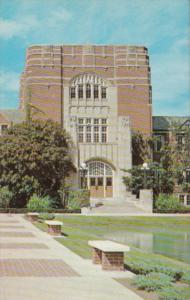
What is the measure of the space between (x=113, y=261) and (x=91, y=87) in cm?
4908

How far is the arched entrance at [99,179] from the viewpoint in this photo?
57562 millimetres

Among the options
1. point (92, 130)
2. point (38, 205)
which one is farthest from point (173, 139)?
point (38, 205)

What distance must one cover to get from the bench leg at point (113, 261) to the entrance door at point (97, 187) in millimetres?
45079

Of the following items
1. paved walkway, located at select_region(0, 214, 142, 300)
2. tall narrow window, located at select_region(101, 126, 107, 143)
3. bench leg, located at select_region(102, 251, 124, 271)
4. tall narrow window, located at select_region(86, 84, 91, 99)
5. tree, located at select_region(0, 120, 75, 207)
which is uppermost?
tall narrow window, located at select_region(86, 84, 91, 99)

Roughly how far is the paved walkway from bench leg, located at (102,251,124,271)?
0.65 ft

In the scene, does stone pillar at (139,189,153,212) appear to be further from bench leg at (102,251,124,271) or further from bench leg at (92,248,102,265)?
bench leg at (102,251,124,271)

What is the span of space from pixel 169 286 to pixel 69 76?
5192 centimetres

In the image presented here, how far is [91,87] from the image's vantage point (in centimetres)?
6053

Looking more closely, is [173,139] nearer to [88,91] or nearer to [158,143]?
[158,143]

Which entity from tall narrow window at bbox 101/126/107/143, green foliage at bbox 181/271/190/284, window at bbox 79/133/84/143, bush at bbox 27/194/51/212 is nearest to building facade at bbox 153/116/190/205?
tall narrow window at bbox 101/126/107/143

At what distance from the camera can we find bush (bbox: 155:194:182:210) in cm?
4781

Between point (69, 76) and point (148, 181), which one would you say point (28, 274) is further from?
point (69, 76)

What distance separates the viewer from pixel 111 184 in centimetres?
5781

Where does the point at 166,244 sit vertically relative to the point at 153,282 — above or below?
A: below
